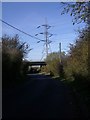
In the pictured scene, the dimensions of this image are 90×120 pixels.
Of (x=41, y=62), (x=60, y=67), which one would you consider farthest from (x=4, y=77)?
(x=41, y=62)

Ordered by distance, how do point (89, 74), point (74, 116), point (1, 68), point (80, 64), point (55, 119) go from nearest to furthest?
point (55, 119)
point (74, 116)
point (89, 74)
point (80, 64)
point (1, 68)

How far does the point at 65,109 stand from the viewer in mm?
15812

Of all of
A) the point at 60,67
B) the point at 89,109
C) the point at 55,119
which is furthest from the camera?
the point at 60,67

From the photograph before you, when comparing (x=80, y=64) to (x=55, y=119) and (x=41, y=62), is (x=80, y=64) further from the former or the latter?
(x=41, y=62)

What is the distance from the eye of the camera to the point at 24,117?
1316cm

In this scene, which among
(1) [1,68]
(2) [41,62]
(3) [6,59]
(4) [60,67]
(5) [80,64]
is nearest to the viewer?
(5) [80,64]

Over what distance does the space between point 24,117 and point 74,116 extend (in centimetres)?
193

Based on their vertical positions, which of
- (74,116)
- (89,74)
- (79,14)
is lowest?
(74,116)

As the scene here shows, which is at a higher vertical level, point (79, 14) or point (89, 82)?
point (79, 14)

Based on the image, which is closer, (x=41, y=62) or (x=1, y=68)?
(x=1, y=68)

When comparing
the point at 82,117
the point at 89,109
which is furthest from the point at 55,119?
the point at 89,109

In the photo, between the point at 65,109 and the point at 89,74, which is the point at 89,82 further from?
the point at 65,109

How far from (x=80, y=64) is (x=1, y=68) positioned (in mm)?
7066

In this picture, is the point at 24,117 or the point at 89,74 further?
the point at 89,74
